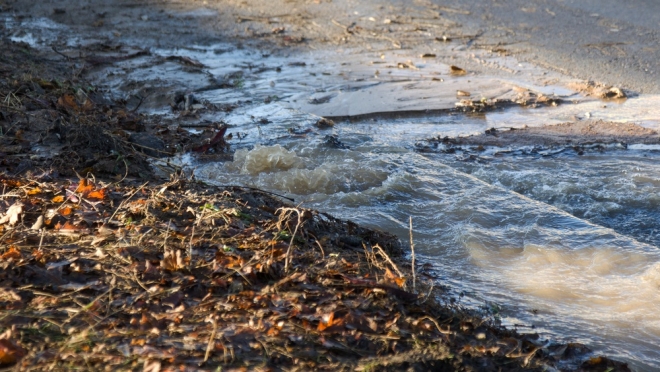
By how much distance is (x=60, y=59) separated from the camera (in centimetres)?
805

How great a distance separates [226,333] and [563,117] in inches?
180

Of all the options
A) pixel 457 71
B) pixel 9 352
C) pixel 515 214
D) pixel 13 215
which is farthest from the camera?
pixel 457 71

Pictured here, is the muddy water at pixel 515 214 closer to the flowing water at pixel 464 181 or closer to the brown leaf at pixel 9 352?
the flowing water at pixel 464 181

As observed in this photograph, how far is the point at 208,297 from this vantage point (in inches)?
113

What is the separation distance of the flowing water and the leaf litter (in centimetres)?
44

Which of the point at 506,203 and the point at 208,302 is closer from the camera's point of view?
the point at 208,302

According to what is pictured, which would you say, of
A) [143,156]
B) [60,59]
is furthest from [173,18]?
[143,156]

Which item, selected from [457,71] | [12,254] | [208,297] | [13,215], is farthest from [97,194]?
[457,71]

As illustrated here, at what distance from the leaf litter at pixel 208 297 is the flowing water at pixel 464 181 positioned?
1.43 ft

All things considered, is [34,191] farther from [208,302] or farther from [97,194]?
[208,302]

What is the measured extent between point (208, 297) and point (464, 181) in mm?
2795

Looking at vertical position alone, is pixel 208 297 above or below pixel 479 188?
above

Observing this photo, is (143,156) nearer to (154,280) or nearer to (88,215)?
(88,215)

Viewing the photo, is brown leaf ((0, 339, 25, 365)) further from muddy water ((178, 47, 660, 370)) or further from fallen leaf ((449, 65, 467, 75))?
fallen leaf ((449, 65, 467, 75))
